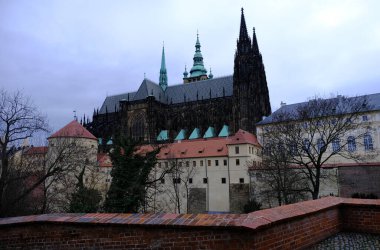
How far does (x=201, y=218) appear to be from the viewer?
580 centimetres

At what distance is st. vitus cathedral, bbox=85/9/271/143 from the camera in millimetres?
63719

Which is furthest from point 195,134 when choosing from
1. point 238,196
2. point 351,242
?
point 351,242

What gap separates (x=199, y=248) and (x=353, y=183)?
34848 millimetres

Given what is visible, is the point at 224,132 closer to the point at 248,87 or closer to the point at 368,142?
the point at 248,87

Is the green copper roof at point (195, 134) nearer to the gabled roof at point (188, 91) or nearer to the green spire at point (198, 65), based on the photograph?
the gabled roof at point (188, 91)

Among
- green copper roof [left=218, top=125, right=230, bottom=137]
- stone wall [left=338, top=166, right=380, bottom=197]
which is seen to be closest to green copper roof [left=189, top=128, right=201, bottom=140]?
green copper roof [left=218, top=125, right=230, bottom=137]

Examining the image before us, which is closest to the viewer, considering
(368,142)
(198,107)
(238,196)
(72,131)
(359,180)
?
(359,180)

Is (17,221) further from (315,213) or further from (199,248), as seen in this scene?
(315,213)

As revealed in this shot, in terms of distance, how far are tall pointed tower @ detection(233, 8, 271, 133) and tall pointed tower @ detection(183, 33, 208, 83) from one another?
28075 mm

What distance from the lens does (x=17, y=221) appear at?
24.3ft

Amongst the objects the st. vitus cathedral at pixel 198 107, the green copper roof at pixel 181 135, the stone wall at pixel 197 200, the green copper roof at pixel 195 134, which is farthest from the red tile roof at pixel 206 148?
the green copper roof at pixel 181 135

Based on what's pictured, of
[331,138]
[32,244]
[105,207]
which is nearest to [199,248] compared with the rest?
[32,244]

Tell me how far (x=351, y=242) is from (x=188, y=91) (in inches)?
2869

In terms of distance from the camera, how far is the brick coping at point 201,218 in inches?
210
